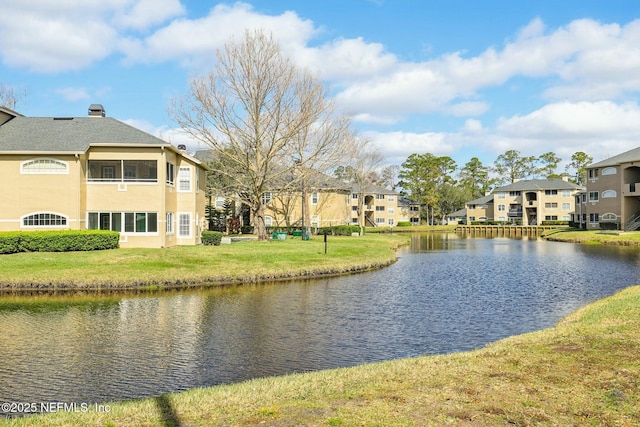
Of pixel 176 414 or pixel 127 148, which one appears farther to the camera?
pixel 127 148

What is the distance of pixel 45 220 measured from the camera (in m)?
33.3

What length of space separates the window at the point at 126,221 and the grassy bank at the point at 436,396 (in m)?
27.1

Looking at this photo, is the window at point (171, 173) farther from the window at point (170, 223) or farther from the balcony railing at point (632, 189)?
the balcony railing at point (632, 189)

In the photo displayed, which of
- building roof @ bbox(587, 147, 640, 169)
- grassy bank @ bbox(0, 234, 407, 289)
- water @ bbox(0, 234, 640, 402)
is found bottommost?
water @ bbox(0, 234, 640, 402)

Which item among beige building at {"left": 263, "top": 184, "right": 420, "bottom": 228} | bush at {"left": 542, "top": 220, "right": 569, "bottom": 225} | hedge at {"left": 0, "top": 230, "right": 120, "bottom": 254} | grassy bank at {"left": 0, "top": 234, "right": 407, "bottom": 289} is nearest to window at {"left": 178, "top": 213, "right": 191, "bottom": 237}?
grassy bank at {"left": 0, "top": 234, "right": 407, "bottom": 289}

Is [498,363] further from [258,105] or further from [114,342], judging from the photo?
[258,105]

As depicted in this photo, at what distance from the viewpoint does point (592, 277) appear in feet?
97.0

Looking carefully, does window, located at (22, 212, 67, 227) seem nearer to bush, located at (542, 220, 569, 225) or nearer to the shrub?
the shrub

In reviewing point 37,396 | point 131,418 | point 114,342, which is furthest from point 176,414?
point 114,342

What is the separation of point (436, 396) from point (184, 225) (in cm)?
3369

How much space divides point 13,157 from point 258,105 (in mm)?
17435

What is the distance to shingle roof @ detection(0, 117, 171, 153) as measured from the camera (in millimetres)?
33500

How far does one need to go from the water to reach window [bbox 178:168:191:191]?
52.9ft

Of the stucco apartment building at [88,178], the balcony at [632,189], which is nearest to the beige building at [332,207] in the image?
the stucco apartment building at [88,178]
